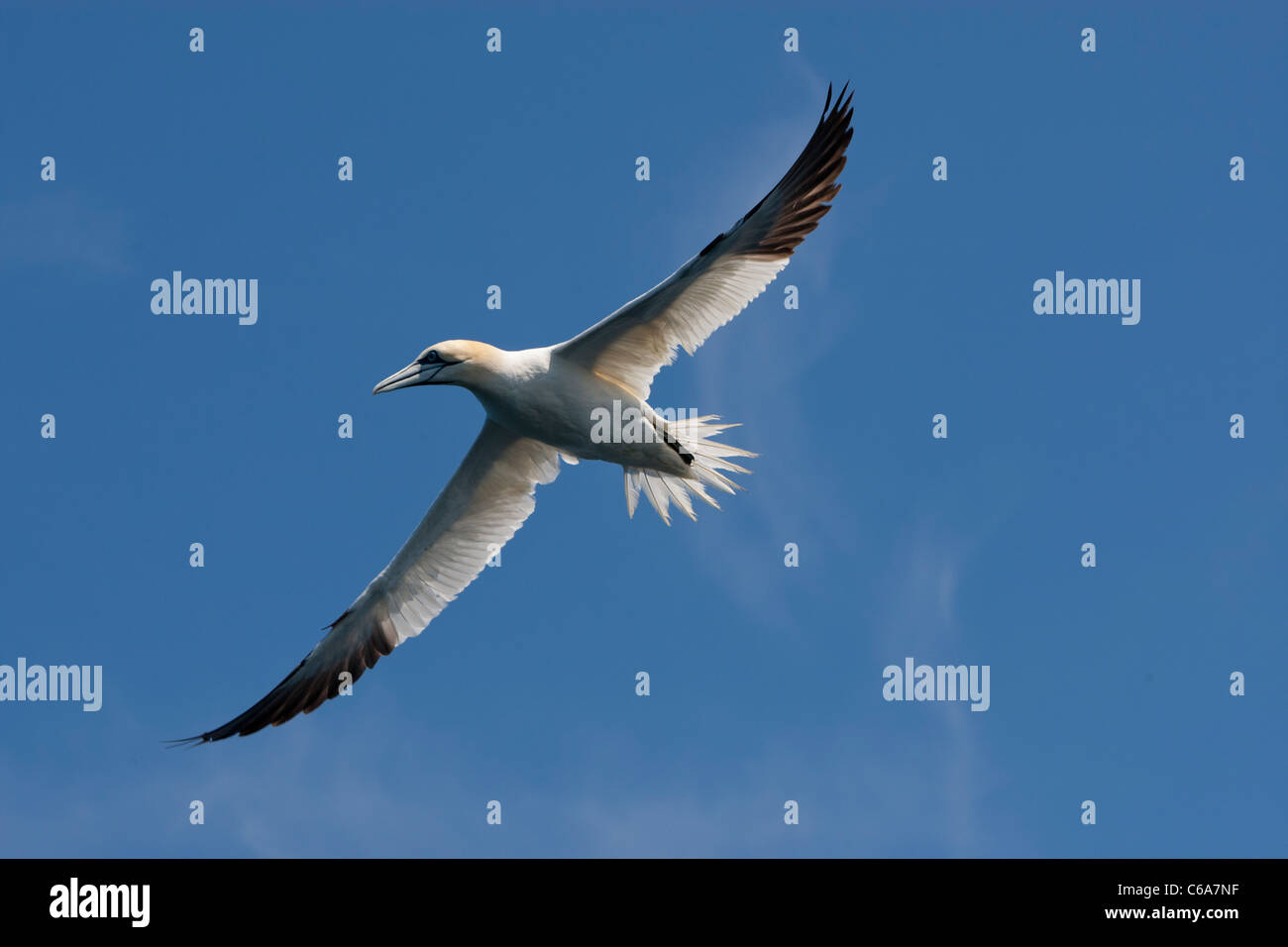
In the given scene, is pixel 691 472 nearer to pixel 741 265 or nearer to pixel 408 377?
pixel 741 265

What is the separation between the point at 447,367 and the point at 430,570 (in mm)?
2853

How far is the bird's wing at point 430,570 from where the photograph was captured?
1703cm

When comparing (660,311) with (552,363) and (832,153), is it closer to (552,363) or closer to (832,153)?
(552,363)

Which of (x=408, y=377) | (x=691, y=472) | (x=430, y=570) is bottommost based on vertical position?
(x=430, y=570)

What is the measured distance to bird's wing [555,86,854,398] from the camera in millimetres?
15031

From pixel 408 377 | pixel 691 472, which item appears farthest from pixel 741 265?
pixel 408 377

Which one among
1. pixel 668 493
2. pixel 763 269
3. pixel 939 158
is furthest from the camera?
pixel 939 158

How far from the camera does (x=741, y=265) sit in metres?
15.2

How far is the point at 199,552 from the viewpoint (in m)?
19.0

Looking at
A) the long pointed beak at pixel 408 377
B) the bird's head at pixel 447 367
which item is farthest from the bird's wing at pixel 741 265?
the long pointed beak at pixel 408 377

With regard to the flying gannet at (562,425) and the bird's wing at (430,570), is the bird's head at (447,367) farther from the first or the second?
the bird's wing at (430,570)

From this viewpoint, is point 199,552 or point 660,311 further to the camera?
point 199,552
